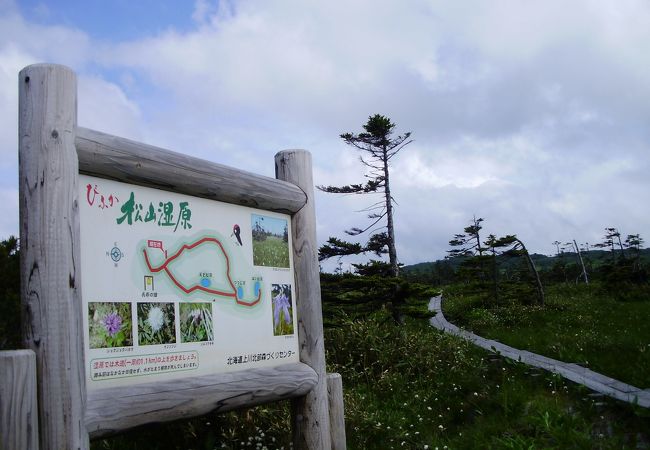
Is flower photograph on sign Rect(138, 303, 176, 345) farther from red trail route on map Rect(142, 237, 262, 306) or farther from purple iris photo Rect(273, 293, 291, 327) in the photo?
purple iris photo Rect(273, 293, 291, 327)

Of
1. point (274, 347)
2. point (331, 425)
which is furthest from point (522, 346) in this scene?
point (274, 347)

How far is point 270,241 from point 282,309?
1.93 ft

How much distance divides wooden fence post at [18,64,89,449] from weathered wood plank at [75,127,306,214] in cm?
19

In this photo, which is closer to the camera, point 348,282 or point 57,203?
point 57,203

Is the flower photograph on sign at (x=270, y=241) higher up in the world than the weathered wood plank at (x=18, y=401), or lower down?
higher up

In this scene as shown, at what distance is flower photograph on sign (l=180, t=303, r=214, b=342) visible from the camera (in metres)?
4.12

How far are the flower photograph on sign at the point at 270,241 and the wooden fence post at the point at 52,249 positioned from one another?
1.65 m

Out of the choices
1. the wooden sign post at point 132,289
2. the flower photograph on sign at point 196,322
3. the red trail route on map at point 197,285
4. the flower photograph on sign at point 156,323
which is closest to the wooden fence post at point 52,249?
the wooden sign post at point 132,289

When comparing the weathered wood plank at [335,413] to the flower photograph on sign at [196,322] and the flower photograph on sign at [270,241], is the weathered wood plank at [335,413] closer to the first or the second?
the flower photograph on sign at [270,241]

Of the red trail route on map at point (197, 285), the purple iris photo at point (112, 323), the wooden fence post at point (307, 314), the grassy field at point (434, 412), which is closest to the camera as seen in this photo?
the purple iris photo at point (112, 323)

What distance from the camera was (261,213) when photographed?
5.01m

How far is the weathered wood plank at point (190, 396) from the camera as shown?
140 inches

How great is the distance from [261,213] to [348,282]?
27.0 feet

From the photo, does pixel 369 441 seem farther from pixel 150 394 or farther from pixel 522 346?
pixel 522 346
